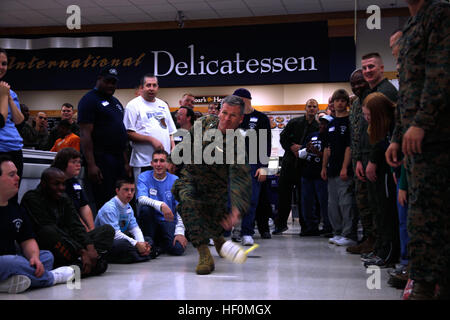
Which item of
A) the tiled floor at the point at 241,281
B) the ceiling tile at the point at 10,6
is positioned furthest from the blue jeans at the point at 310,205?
the ceiling tile at the point at 10,6

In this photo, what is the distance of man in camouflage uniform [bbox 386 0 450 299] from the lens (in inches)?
76.9

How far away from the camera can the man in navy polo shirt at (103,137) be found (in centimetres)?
395

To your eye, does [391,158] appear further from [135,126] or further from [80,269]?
[135,126]

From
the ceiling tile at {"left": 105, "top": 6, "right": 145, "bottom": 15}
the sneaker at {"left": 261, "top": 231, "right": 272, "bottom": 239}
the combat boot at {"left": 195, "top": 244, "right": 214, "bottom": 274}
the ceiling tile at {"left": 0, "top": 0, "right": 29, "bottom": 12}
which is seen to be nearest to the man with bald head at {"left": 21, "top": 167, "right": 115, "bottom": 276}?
the combat boot at {"left": 195, "top": 244, "right": 214, "bottom": 274}

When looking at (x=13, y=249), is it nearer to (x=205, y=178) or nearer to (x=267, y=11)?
(x=205, y=178)

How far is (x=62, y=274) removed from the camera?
111 inches

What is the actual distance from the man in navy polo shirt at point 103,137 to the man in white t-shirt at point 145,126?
0.26 meters

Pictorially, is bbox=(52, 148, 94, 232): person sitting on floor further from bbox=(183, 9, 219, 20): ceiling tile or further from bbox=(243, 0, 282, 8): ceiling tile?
bbox=(183, 9, 219, 20): ceiling tile

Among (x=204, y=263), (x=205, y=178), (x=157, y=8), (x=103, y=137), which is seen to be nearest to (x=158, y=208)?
(x=103, y=137)

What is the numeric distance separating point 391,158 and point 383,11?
7241 millimetres

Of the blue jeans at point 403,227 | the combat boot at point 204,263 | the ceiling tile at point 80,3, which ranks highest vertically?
the ceiling tile at point 80,3

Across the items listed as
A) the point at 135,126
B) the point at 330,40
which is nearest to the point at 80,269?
the point at 135,126

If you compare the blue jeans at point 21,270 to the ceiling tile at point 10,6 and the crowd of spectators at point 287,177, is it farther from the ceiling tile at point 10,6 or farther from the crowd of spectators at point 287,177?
the ceiling tile at point 10,6

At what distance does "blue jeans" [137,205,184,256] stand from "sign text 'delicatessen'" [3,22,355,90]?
17.3 feet
